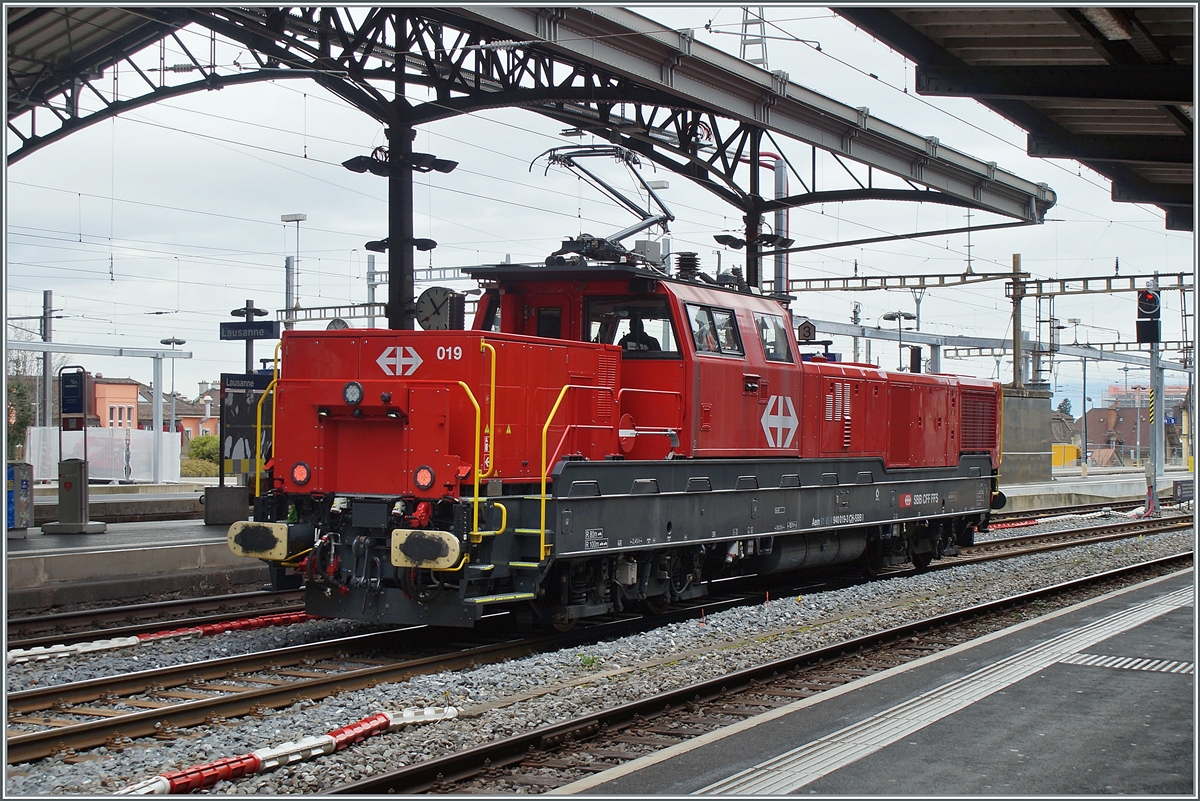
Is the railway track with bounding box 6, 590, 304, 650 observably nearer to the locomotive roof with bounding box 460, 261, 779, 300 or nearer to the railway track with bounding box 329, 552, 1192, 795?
the locomotive roof with bounding box 460, 261, 779, 300

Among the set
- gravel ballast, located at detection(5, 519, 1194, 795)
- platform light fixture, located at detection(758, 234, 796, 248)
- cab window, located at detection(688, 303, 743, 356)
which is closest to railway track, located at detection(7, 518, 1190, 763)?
gravel ballast, located at detection(5, 519, 1194, 795)

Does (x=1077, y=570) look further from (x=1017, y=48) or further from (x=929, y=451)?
(x=1017, y=48)

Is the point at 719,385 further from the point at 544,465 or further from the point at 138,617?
the point at 138,617

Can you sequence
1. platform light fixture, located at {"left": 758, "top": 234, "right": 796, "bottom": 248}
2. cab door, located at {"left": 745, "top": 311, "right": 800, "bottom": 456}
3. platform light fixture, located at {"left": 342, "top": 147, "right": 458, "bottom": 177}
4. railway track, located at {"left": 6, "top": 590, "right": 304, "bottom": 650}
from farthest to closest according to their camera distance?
platform light fixture, located at {"left": 758, "top": 234, "right": 796, "bottom": 248}, platform light fixture, located at {"left": 342, "top": 147, "right": 458, "bottom": 177}, cab door, located at {"left": 745, "top": 311, "right": 800, "bottom": 456}, railway track, located at {"left": 6, "top": 590, "right": 304, "bottom": 650}

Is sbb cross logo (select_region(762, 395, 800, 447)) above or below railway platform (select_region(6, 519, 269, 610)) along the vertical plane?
above

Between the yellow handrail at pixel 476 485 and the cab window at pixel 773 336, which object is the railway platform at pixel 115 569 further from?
the cab window at pixel 773 336

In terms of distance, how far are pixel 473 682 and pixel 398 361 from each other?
294 centimetres

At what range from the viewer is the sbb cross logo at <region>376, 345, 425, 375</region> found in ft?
31.5

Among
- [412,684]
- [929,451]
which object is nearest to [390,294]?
[929,451]

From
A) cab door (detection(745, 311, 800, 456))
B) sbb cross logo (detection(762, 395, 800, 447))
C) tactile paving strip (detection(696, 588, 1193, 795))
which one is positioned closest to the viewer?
tactile paving strip (detection(696, 588, 1193, 795))

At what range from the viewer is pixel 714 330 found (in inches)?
462

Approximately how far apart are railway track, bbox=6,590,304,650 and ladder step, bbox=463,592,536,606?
3506 mm

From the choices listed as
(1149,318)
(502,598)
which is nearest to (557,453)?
(502,598)

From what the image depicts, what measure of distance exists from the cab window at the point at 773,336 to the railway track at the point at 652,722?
3.50 meters
